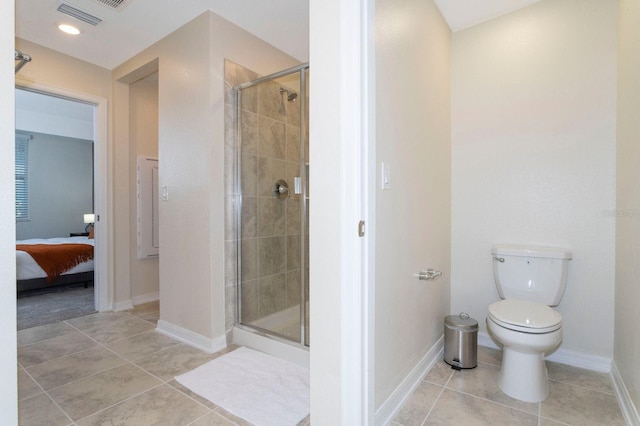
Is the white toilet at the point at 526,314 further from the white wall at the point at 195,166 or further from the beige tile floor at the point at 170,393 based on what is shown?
the white wall at the point at 195,166

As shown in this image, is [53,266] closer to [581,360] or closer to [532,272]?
[532,272]

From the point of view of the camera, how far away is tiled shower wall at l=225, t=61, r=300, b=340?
2516 mm

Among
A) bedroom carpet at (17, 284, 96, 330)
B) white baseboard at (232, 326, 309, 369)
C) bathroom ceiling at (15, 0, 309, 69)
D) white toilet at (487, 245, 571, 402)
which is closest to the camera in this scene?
white toilet at (487, 245, 571, 402)

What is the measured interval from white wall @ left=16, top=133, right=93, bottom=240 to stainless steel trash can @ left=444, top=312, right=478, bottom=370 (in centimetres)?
710

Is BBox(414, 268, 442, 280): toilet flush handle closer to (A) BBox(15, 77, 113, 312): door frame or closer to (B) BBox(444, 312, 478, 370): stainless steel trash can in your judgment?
(B) BBox(444, 312, 478, 370): stainless steel trash can

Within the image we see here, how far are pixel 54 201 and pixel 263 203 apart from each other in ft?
18.9

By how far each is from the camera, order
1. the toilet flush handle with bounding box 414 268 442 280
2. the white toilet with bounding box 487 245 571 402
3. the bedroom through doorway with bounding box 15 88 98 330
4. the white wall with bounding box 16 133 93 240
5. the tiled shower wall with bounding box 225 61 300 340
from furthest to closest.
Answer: the white wall with bounding box 16 133 93 240 → the bedroom through doorway with bounding box 15 88 98 330 → the tiled shower wall with bounding box 225 61 300 340 → the toilet flush handle with bounding box 414 268 442 280 → the white toilet with bounding box 487 245 571 402

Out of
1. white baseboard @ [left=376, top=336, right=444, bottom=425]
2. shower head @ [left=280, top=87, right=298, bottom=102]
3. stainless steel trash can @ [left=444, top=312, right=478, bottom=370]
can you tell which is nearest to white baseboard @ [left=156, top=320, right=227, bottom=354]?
white baseboard @ [left=376, top=336, right=444, bottom=425]

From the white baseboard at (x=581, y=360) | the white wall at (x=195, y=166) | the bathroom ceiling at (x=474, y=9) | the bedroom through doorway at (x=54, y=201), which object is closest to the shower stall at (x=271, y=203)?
the white wall at (x=195, y=166)

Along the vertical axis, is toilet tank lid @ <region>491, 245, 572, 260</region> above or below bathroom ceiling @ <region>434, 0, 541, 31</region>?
below

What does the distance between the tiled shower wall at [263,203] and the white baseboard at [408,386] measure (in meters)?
0.95

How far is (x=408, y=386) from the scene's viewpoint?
178cm

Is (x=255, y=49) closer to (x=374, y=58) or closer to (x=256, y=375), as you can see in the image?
(x=374, y=58)

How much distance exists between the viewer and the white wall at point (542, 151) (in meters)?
1.99
